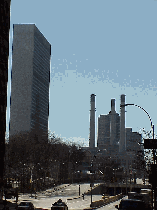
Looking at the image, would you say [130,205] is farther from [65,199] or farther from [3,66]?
[65,199]

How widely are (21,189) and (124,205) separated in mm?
73260

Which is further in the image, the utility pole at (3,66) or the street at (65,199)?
the street at (65,199)

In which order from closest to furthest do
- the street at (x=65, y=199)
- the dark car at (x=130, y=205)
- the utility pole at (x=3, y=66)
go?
the dark car at (x=130, y=205), the utility pole at (x=3, y=66), the street at (x=65, y=199)

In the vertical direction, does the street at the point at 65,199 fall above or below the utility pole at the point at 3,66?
below

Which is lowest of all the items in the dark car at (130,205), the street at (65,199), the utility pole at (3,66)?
the street at (65,199)

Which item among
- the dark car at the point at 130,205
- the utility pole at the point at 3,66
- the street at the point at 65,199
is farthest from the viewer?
the street at the point at 65,199

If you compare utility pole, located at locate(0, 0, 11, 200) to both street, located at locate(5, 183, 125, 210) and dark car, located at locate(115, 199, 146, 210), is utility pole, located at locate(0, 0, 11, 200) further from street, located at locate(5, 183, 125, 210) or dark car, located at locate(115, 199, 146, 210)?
dark car, located at locate(115, 199, 146, 210)

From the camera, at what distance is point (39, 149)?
11919 cm

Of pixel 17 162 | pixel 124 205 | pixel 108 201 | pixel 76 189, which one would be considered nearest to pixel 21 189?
pixel 17 162

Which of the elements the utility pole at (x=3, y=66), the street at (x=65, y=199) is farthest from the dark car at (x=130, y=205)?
the street at (x=65, y=199)

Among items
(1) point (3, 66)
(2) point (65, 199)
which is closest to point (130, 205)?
(1) point (3, 66)

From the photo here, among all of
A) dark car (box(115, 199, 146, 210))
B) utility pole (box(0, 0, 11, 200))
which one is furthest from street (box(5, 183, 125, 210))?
dark car (box(115, 199, 146, 210))

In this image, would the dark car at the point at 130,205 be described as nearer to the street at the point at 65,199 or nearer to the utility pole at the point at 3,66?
the utility pole at the point at 3,66

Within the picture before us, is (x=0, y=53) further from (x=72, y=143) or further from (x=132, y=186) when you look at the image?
(x=72, y=143)
